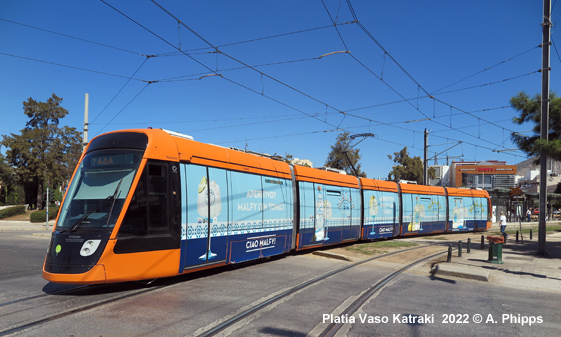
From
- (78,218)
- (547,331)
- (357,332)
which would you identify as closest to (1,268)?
(78,218)

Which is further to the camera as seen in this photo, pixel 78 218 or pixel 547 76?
pixel 547 76

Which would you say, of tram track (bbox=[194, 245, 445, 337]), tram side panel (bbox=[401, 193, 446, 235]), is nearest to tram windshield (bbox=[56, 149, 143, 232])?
tram track (bbox=[194, 245, 445, 337])

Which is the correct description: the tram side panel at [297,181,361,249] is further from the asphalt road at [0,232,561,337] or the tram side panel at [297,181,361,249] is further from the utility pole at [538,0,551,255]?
the utility pole at [538,0,551,255]

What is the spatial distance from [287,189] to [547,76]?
37.3 feet

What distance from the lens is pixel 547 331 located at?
616 cm

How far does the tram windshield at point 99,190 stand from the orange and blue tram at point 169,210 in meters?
0.02

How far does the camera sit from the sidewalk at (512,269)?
10555 mm

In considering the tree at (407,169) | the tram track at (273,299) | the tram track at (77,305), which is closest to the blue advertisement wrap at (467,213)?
the tram track at (273,299)

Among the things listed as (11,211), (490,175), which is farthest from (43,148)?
(490,175)

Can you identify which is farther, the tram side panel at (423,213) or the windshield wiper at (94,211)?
the tram side panel at (423,213)

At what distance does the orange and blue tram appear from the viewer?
7348 mm

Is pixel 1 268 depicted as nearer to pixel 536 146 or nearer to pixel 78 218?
pixel 78 218

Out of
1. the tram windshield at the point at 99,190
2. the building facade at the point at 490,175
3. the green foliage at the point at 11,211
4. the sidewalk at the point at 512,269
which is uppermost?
the building facade at the point at 490,175

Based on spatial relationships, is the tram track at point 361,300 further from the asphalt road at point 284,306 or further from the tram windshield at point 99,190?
the tram windshield at point 99,190
